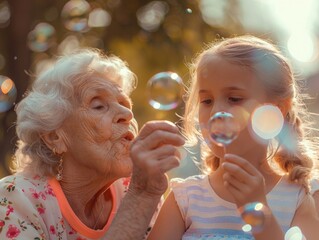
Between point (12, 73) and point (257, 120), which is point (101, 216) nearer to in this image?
point (257, 120)

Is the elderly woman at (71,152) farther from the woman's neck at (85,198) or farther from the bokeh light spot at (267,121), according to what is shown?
the bokeh light spot at (267,121)

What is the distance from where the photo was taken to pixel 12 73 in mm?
8828

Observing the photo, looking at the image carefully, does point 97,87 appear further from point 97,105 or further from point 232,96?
point 232,96

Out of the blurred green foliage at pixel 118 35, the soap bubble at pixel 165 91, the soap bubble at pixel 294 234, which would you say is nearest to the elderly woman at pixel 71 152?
the soap bubble at pixel 165 91

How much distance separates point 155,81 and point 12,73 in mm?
5956

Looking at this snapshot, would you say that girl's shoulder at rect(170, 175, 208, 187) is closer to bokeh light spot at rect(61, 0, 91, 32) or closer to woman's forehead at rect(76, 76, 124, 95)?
woman's forehead at rect(76, 76, 124, 95)

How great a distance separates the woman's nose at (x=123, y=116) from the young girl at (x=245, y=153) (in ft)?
0.91

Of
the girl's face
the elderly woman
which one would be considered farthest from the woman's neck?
the girl's face

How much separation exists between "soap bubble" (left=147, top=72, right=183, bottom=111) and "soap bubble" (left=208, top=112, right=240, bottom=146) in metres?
0.80

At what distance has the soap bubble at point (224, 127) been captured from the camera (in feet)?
7.57

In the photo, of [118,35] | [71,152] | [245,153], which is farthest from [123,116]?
[118,35]

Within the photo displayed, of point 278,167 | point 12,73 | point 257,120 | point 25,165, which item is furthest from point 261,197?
point 12,73

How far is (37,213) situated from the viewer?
2721 millimetres

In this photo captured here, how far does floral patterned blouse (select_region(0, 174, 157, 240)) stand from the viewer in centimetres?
265
